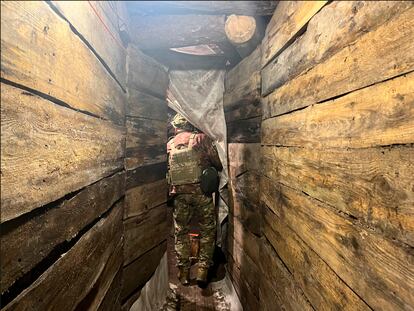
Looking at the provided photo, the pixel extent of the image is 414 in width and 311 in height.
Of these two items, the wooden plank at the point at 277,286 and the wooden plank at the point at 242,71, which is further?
the wooden plank at the point at 242,71

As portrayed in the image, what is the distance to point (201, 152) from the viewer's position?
141 inches

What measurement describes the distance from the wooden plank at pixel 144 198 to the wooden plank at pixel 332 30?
1586 millimetres

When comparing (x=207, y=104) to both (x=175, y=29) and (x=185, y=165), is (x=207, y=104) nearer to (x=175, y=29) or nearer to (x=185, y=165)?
(x=185, y=165)

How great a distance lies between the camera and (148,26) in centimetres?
221

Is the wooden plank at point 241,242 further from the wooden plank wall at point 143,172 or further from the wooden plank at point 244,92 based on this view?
the wooden plank at point 244,92

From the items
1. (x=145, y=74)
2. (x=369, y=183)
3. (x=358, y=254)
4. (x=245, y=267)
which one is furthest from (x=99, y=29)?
(x=245, y=267)

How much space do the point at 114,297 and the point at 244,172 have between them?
1.62m

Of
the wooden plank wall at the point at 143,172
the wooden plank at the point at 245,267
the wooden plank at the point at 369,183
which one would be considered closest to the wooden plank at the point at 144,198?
the wooden plank wall at the point at 143,172

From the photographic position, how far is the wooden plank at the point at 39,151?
677 millimetres

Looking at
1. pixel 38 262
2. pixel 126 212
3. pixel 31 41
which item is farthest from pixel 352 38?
pixel 126 212

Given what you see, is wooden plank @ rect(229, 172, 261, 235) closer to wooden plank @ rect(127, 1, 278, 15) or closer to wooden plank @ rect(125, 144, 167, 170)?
wooden plank @ rect(125, 144, 167, 170)

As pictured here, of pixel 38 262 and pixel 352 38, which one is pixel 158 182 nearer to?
pixel 38 262

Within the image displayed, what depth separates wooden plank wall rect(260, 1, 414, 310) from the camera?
71 centimetres

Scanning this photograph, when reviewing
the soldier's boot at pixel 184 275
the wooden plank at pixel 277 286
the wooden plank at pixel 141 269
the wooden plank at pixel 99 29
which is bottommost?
the soldier's boot at pixel 184 275
